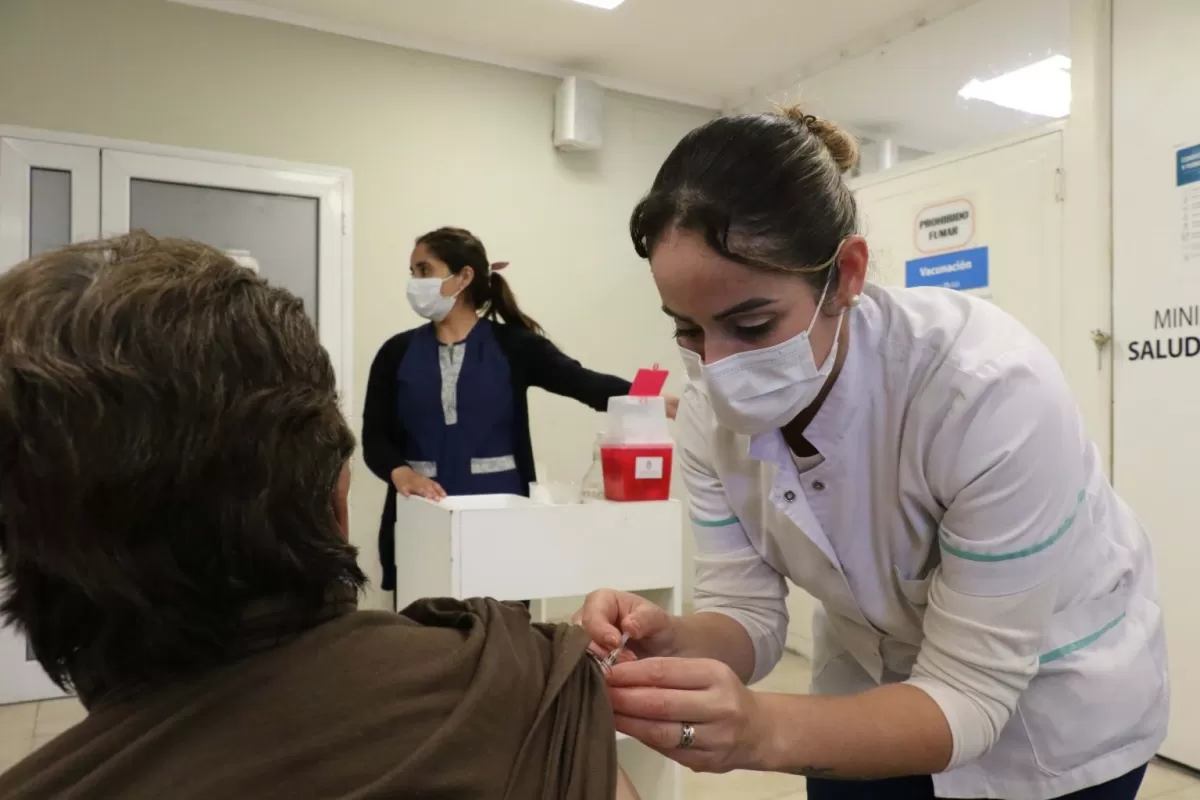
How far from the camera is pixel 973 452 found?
0.85m

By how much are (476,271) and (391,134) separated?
1124 millimetres

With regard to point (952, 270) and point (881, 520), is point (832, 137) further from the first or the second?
point (952, 270)

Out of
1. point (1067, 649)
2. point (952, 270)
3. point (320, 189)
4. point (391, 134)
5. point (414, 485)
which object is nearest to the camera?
point (1067, 649)

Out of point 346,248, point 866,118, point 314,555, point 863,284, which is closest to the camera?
point 314,555

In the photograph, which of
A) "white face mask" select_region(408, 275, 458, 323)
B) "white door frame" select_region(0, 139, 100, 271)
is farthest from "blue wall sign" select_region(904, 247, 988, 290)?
"white door frame" select_region(0, 139, 100, 271)

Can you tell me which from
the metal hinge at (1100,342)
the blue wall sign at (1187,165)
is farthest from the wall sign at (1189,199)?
the metal hinge at (1100,342)

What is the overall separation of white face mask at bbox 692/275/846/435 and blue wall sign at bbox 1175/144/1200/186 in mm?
1882

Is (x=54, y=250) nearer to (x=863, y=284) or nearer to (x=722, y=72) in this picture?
(x=863, y=284)

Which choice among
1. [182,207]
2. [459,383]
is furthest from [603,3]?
[182,207]

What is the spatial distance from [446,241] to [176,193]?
118cm

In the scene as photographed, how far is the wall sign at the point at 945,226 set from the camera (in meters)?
2.87

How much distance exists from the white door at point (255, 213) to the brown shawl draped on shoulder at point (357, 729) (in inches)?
97.4

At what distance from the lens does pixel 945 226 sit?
2.95m

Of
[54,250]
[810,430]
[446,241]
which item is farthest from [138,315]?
[446,241]
